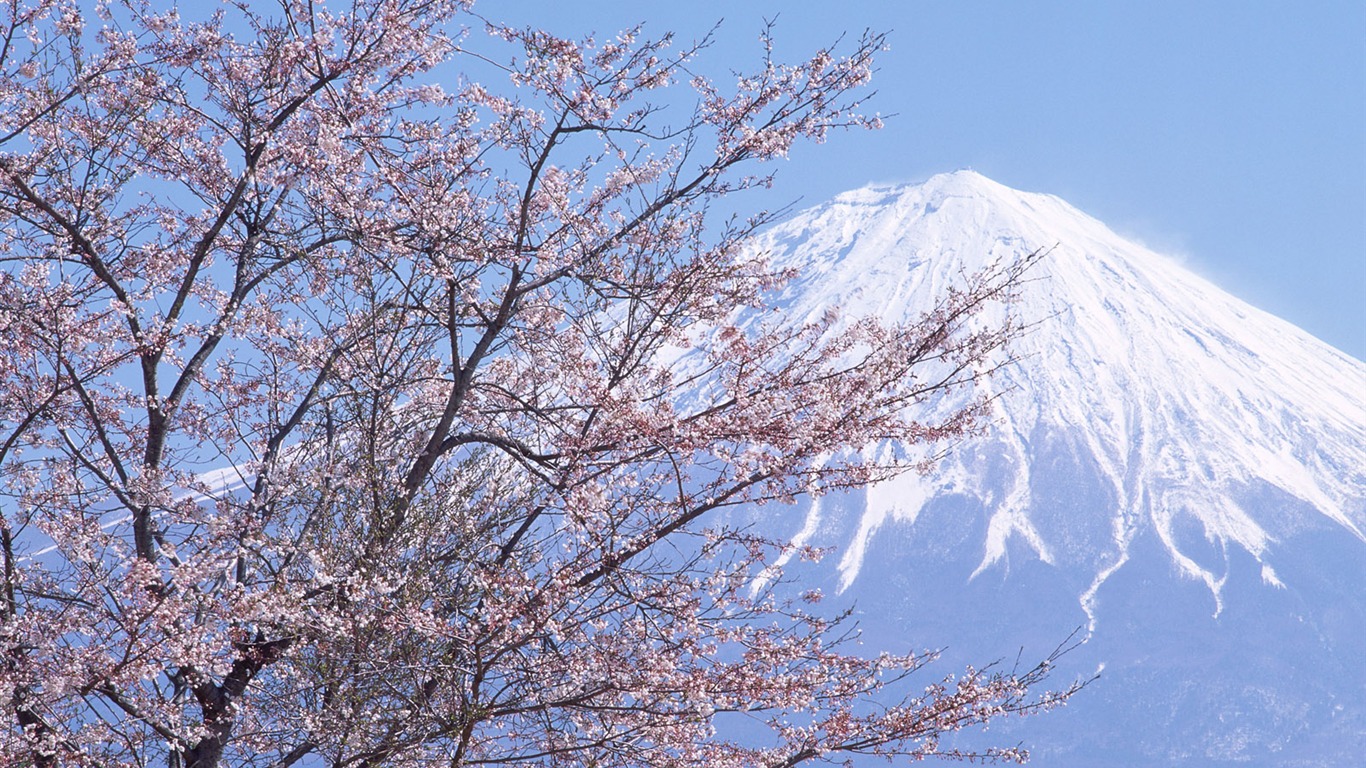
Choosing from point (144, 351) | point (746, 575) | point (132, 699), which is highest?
point (144, 351)

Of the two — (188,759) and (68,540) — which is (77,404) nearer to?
(68,540)

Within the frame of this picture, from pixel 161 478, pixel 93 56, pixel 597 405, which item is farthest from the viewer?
pixel 93 56

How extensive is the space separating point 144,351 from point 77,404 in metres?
1.15

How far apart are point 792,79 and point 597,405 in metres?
1.92

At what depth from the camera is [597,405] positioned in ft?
18.2

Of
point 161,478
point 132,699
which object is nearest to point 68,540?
point 161,478

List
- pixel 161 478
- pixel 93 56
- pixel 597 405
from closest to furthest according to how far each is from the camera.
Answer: pixel 597 405, pixel 161 478, pixel 93 56

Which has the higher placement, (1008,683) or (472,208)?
(472,208)

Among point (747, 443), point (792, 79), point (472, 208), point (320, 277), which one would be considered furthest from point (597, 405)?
point (320, 277)

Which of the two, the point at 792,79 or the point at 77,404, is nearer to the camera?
the point at 792,79

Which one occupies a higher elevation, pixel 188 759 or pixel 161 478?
pixel 161 478

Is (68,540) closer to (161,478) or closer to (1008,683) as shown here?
(161,478)

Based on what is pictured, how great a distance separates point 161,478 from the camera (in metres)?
6.10

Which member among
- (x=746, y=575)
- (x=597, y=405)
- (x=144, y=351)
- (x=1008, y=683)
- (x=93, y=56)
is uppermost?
(x=93, y=56)
